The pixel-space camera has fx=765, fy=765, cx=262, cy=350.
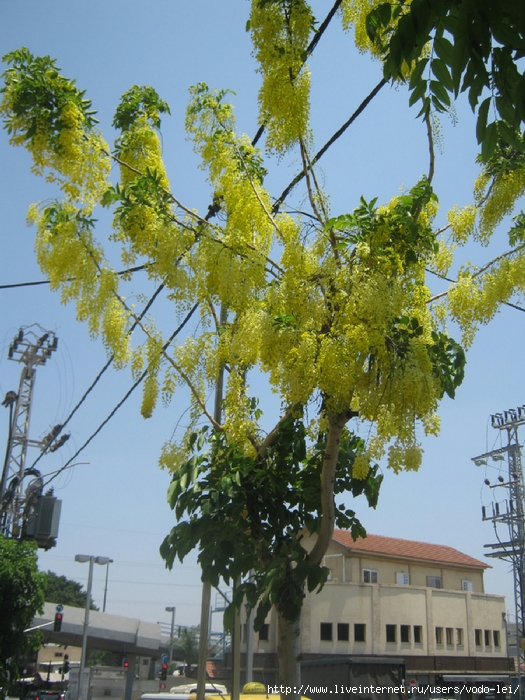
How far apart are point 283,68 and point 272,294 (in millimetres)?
2157

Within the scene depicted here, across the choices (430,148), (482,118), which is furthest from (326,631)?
(482,118)

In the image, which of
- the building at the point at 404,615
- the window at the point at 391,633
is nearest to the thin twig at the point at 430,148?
the building at the point at 404,615

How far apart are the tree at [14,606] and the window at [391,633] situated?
21754 millimetres

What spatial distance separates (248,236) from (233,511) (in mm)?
2669

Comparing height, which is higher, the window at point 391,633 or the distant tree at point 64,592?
the distant tree at point 64,592

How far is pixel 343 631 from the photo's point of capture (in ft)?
111

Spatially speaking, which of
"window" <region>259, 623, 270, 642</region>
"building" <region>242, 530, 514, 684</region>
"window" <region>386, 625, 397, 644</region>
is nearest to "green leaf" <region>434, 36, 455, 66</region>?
"building" <region>242, 530, 514, 684</region>

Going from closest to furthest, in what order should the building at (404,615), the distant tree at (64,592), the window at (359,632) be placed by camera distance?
the building at (404,615), the window at (359,632), the distant tree at (64,592)

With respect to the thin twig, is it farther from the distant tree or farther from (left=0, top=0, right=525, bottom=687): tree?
the distant tree

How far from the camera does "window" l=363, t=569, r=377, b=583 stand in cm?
3669

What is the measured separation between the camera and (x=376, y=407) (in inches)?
247

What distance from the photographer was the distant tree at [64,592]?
80.6 m

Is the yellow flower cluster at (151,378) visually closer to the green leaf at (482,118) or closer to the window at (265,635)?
the green leaf at (482,118)

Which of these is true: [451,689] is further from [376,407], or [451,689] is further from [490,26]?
[490,26]
